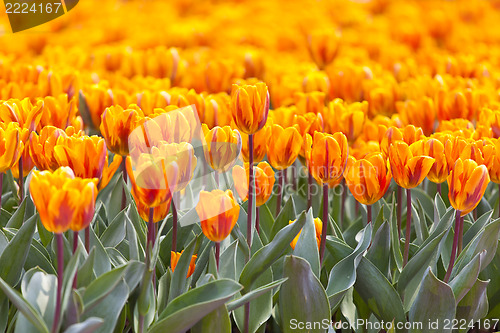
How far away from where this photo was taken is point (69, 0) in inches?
148

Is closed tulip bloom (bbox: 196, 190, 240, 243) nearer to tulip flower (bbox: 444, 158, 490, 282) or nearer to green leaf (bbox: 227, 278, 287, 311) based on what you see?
green leaf (bbox: 227, 278, 287, 311)

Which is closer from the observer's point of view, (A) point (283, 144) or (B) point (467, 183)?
(B) point (467, 183)

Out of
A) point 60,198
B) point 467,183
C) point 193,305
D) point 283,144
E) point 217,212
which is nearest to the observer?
point 60,198

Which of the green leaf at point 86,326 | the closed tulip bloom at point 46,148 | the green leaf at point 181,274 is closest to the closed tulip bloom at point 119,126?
the closed tulip bloom at point 46,148

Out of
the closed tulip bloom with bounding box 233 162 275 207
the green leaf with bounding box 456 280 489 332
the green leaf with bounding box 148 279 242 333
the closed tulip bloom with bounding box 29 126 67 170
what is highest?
the closed tulip bloom with bounding box 29 126 67 170

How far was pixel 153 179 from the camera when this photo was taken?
4.23 ft

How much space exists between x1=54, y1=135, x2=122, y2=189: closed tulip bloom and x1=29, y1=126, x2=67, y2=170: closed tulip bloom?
0.05 m

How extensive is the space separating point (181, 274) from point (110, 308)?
8.1 inches

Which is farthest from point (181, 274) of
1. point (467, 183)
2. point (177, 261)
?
point (467, 183)

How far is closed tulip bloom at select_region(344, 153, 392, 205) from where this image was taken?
161 cm

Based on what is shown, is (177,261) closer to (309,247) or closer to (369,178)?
(309,247)

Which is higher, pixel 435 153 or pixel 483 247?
pixel 435 153

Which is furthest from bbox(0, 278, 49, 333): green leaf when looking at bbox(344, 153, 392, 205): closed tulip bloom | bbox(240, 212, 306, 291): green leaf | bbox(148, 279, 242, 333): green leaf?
bbox(344, 153, 392, 205): closed tulip bloom

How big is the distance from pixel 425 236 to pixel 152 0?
17.1ft
